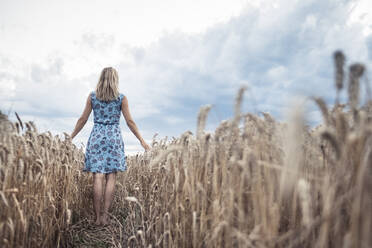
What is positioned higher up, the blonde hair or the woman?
the blonde hair

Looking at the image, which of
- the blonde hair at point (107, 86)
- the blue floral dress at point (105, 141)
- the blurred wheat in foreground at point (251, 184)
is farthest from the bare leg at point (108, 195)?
the blonde hair at point (107, 86)

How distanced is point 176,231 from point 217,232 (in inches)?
23.1

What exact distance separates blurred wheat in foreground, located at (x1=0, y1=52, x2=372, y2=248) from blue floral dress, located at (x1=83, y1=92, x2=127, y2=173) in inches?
24.5

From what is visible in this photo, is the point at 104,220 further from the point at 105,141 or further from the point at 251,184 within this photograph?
the point at 251,184

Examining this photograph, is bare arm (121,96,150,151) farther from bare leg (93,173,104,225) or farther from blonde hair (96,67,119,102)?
bare leg (93,173,104,225)

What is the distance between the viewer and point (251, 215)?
6.03 ft

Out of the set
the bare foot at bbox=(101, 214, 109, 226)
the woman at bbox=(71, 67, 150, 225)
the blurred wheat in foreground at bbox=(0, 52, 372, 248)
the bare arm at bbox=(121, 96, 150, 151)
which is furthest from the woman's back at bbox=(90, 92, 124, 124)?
the bare foot at bbox=(101, 214, 109, 226)

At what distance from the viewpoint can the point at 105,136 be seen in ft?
13.5

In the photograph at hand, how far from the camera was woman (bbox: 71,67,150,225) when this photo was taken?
4.04m

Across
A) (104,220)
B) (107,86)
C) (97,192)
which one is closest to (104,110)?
(107,86)

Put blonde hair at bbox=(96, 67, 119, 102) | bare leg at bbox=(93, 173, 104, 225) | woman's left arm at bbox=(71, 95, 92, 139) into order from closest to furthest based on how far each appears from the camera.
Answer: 1. bare leg at bbox=(93, 173, 104, 225)
2. blonde hair at bbox=(96, 67, 119, 102)
3. woman's left arm at bbox=(71, 95, 92, 139)

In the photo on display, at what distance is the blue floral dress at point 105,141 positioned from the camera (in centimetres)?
405

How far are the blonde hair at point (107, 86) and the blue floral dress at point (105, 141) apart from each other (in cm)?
9

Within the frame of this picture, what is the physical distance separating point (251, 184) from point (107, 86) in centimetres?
295
